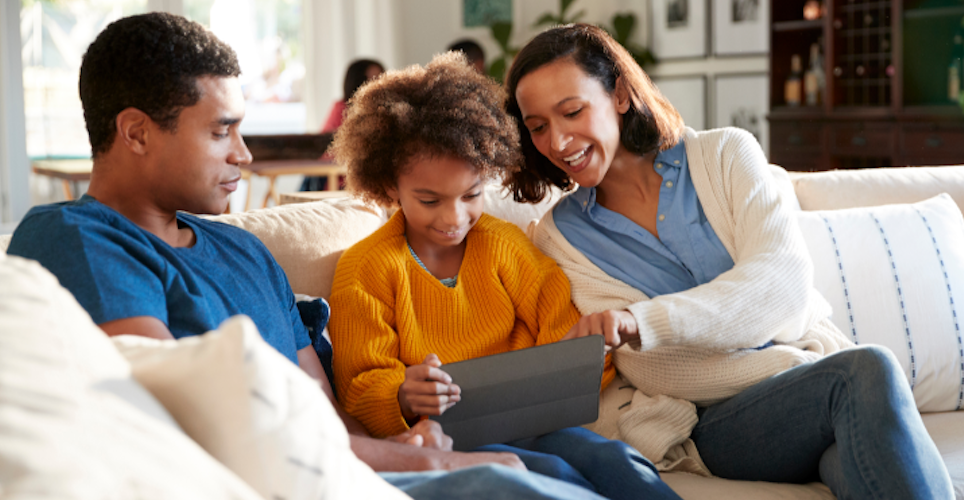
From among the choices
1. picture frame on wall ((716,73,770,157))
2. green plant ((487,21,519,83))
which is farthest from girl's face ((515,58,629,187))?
green plant ((487,21,519,83))

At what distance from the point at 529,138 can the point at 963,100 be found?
302cm

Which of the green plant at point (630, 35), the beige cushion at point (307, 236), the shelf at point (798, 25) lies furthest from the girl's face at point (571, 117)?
the green plant at point (630, 35)

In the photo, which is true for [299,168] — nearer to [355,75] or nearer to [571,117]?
[355,75]

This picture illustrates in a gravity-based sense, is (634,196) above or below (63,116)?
below

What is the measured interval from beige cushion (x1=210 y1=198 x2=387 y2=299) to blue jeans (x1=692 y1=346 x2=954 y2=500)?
739 mm

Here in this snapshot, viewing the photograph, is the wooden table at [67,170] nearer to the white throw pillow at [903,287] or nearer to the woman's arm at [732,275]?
the woman's arm at [732,275]

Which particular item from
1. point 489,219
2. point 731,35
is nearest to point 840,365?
point 489,219

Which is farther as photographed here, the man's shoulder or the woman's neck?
the woman's neck

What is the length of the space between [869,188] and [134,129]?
5.60 feet

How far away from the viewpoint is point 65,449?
56 centimetres

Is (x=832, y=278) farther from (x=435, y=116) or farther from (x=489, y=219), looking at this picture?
(x=435, y=116)

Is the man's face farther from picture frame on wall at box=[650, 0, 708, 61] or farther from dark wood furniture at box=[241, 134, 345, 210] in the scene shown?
picture frame on wall at box=[650, 0, 708, 61]

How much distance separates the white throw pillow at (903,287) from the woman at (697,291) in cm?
19

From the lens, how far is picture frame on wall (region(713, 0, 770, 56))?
5066 mm
